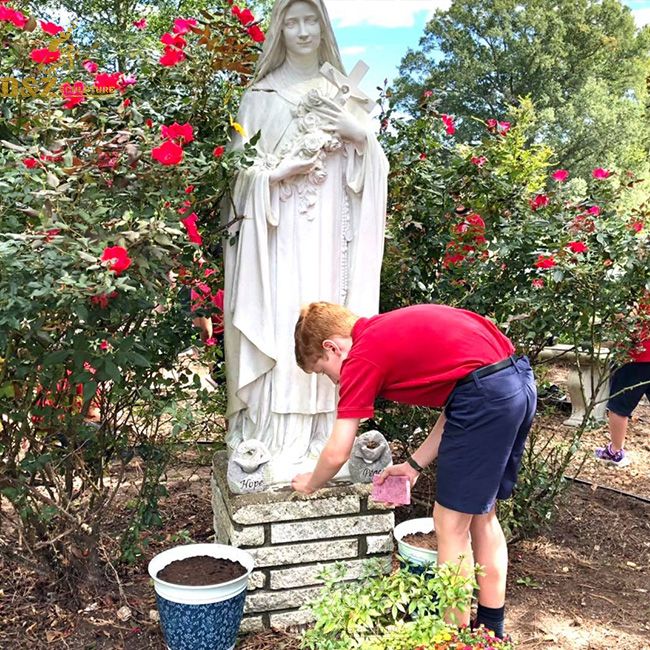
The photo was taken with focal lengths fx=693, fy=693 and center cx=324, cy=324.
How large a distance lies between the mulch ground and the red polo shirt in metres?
1.26

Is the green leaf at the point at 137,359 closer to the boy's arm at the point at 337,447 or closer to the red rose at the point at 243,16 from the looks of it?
the boy's arm at the point at 337,447

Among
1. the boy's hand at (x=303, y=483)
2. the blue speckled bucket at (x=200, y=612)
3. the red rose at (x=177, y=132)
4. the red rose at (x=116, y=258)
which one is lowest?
the blue speckled bucket at (x=200, y=612)

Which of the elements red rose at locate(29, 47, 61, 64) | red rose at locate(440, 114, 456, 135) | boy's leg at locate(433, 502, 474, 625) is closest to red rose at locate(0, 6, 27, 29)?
red rose at locate(29, 47, 61, 64)

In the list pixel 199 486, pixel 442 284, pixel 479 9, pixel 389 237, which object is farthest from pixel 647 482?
pixel 479 9

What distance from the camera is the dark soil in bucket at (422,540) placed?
120 inches

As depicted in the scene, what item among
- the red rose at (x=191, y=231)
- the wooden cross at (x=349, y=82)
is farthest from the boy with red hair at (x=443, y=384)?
the wooden cross at (x=349, y=82)

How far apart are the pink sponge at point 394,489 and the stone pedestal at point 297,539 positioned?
0.85 ft

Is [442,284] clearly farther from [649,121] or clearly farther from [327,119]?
[649,121]

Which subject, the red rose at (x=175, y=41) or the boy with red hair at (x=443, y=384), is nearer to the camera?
the boy with red hair at (x=443, y=384)

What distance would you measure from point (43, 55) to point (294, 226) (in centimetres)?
120

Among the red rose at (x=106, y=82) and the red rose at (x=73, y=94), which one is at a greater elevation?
the red rose at (x=106, y=82)

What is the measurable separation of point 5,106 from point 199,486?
9.12 feet

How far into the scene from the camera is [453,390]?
2.44 metres

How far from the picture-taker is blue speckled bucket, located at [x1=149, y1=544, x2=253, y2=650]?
8.38 ft
